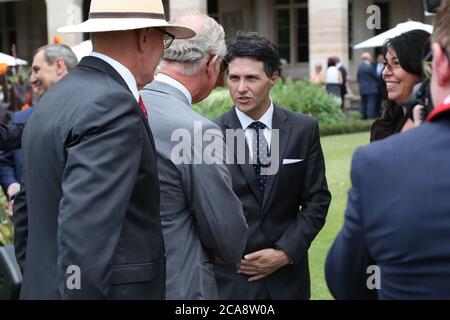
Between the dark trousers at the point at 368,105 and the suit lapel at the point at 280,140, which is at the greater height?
the suit lapel at the point at 280,140

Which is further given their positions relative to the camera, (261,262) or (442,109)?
(261,262)

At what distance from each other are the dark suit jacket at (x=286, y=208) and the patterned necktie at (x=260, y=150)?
0.05 metres

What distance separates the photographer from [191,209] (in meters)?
3.30

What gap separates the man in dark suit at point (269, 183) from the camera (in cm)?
405

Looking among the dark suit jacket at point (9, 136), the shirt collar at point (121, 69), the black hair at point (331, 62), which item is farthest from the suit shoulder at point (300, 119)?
the black hair at point (331, 62)

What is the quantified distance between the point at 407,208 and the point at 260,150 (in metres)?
2.21

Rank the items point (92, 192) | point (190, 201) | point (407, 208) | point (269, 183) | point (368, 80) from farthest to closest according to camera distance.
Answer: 1. point (368, 80)
2. point (269, 183)
3. point (190, 201)
4. point (92, 192)
5. point (407, 208)

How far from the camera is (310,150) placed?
420 centimetres

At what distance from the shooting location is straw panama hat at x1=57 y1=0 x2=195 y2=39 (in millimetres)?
2900

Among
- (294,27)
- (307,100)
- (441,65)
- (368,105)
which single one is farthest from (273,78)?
(294,27)

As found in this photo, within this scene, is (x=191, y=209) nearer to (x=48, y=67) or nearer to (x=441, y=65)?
(x=441, y=65)

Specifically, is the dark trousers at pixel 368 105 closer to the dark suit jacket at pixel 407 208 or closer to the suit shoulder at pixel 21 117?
the suit shoulder at pixel 21 117
